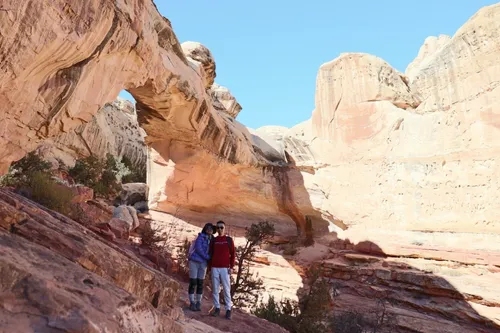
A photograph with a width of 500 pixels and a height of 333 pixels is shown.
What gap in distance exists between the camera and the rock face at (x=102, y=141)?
20.1 meters

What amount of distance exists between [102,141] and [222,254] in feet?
66.9

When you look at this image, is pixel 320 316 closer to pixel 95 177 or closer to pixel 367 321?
pixel 367 321

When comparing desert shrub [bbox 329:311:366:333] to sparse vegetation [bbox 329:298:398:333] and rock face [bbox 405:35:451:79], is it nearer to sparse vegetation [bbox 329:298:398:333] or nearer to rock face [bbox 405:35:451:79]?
sparse vegetation [bbox 329:298:398:333]

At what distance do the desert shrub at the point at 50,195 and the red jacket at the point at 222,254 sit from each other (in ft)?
16.9

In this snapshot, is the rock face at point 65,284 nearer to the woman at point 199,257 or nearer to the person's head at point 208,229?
the woman at point 199,257

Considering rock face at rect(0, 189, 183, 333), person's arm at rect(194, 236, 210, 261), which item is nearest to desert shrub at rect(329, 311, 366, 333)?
person's arm at rect(194, 236, 210, 261)

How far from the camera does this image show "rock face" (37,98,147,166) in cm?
2005

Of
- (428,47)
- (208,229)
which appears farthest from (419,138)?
(428,47)

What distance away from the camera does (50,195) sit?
364 inches

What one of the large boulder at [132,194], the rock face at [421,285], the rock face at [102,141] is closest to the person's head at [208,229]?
the rock face at [421,285]

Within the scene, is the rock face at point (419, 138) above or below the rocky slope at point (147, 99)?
above

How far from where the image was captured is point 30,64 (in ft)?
19.9

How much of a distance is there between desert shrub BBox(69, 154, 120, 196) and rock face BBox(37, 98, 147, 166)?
5.42 ft

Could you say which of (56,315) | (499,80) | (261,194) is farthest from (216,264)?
(499,80)
